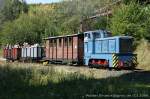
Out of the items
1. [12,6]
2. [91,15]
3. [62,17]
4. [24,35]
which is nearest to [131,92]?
[91,15]

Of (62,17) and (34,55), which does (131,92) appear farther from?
(62,17)

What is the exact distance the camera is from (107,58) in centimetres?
2942

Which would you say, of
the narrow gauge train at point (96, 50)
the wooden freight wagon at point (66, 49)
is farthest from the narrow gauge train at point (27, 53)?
the narrow gauge train at point (96, 50)

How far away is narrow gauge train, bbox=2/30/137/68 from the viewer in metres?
28.6

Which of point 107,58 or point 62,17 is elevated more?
point 62,17

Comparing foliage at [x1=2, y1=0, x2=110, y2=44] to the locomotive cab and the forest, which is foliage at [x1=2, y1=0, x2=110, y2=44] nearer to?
the forest

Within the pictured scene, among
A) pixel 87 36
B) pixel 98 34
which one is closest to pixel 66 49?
pixel 87 36

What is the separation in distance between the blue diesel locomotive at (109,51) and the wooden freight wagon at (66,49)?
2219 millimetres

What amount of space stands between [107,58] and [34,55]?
909 inches

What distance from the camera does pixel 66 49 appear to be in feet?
123

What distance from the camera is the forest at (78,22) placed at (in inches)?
1482

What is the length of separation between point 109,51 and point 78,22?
114 ft

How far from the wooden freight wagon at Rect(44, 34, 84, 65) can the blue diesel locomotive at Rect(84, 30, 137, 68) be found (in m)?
2.22

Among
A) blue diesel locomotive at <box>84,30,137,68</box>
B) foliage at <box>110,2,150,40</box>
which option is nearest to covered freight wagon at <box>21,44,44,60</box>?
foliage at <box>110,2,150,40</box>
